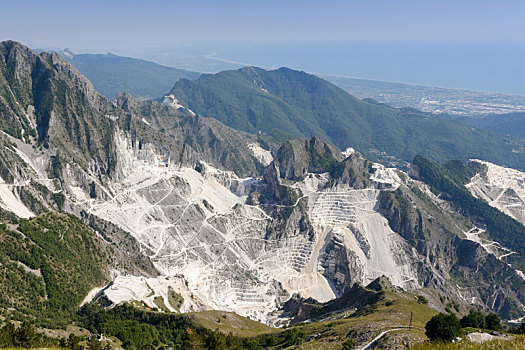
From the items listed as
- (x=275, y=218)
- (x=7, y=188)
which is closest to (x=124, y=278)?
(x=7, y=188)

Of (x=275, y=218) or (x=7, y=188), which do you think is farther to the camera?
(x=275, y=218)

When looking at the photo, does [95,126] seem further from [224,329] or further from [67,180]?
[224,329]

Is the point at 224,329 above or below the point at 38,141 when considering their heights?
below

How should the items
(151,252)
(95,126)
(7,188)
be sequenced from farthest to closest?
(95,126) → (151,252) → (7,188)

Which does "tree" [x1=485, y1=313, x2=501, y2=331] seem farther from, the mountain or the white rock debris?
the white rock debris

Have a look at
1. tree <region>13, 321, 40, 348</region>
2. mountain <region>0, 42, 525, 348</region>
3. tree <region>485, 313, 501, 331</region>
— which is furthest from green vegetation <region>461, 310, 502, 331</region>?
tree <region>13, 321, 40, 348</region>

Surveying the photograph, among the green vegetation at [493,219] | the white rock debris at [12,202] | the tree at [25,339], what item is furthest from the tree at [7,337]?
the green vegetation at [493,219]
